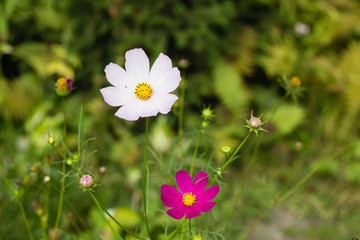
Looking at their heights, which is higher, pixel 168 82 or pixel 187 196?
pixel 168 82

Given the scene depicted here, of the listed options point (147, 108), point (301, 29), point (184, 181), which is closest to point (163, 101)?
point (147, 108)

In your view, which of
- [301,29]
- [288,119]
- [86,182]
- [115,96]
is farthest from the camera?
[301,29]

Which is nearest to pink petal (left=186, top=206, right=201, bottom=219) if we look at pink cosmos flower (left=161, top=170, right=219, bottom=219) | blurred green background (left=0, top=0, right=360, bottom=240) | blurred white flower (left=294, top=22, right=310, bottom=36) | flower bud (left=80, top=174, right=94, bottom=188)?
pink cosmos flower (left=161, top=170, right=219, bottom=219)

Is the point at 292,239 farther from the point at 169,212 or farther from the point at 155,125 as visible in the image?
the point at 169,212

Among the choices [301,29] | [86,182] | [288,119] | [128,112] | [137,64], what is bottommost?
[86,182]

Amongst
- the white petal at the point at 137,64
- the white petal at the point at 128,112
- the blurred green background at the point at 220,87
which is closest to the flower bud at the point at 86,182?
the white petal at the point at 128,112

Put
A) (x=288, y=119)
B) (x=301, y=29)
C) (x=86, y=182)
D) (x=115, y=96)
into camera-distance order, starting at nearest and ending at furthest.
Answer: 1. (x=86, y=182)
2. (x=115, y=96)
3. (x=288, y=119)
4. (x=301, y=29)

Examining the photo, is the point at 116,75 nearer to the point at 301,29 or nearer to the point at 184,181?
the point at 184,181
